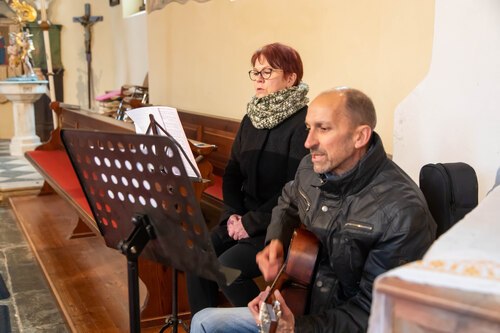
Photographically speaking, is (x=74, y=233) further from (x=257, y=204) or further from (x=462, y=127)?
(x=462, y=127)

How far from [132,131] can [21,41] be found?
6.04 m

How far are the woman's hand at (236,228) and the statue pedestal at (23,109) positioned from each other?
256 inches

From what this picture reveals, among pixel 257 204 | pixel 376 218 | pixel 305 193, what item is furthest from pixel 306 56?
pixel 376 218

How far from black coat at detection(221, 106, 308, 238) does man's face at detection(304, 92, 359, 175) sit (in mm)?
762

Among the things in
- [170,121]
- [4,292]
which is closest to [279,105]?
[170,121]

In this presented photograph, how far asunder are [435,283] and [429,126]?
5.76 feet

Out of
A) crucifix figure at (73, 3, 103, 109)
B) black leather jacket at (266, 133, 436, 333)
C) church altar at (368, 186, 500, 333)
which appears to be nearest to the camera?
church altar at (368, 186, 500, 333)

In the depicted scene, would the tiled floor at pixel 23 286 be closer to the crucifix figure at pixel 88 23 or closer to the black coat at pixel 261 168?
the black coat at pixel 261 168

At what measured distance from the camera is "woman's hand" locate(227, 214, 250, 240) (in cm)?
257

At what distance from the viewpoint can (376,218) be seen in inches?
66.2

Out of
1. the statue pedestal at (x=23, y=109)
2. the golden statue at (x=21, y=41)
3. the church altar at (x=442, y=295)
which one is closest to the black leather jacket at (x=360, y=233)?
the church altar at (x=442, y=295)

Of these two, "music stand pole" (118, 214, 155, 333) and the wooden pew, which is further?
the wooden pew

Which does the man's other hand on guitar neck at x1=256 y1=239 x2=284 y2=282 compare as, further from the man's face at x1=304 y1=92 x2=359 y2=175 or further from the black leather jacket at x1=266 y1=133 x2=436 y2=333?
the man's face at x1=304 y1=92 x2=359 y2=175

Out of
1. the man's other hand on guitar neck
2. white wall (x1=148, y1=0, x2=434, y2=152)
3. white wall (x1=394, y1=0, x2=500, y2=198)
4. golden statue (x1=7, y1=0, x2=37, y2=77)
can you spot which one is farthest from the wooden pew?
Answer: golden statue (x1=7, y1=0, x2=37, y2=77)
